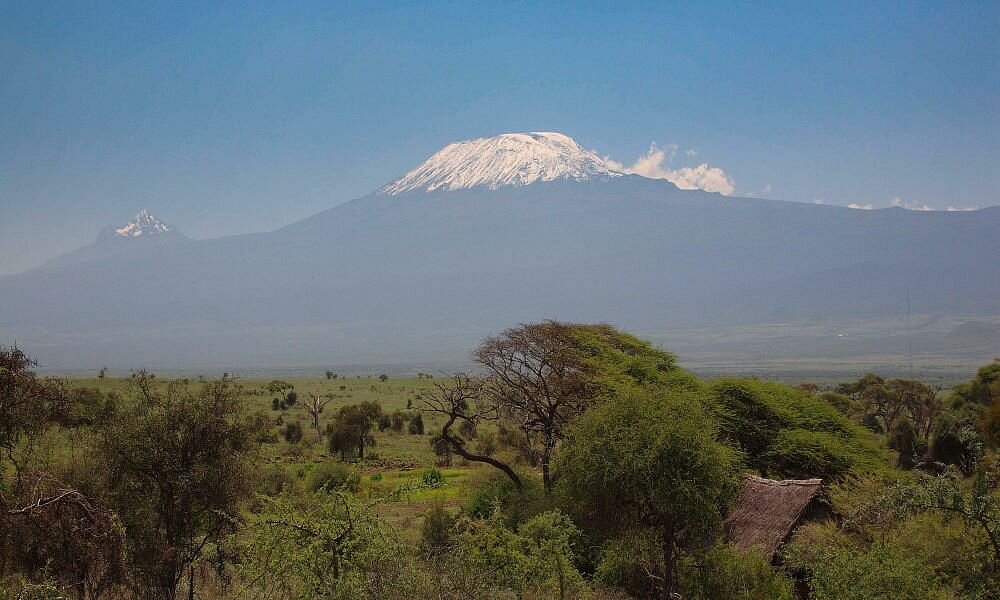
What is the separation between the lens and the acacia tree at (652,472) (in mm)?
16859

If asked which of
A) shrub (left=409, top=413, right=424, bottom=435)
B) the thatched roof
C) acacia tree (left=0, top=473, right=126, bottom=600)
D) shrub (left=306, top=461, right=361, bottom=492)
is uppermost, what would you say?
acacia tree (left=0, top=473, right=126, bottom=600)

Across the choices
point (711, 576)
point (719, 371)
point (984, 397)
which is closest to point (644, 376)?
point (711, 576)

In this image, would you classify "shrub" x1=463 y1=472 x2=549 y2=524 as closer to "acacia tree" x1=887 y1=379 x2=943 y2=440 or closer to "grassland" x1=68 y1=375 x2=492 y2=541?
"grassland" x1=68 y1=375 x2=492 y2=541

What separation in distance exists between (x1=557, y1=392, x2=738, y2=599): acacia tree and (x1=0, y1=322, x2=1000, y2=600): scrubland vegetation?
52 mm

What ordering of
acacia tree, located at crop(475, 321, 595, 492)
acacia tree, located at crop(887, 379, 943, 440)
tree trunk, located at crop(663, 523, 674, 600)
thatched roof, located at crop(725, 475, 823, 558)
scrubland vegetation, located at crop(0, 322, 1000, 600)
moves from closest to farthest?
scrubland vegetation, located at crop(0, 322, 1000, 600) < tree trunk, located at crop(663, 523, 674, 600) < thatched roof, located at crop(725, 475, 823, 558) < acacia tree, located at crop(475, 321, 595, 492) < acacia tree, located at crop(887, 379, 943, 440)

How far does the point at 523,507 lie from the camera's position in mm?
25203

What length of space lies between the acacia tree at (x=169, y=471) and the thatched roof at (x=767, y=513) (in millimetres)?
12283

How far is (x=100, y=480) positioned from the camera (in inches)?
673

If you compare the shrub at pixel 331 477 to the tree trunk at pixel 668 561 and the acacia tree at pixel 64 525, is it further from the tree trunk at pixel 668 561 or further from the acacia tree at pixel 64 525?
the acacia tree at pixel 64 525

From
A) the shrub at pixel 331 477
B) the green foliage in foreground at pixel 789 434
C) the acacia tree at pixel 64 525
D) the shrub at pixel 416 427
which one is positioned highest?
the acacia tree at pixel 64 525

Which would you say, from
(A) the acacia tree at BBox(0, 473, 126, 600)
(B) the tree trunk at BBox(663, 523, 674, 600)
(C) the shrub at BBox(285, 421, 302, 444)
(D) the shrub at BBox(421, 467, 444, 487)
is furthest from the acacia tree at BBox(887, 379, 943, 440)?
(A) the acacia tree at BBox(0, 473, 126, 600)

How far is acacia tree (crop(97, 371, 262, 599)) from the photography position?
1689cm

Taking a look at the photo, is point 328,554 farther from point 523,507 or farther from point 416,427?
point 416,427

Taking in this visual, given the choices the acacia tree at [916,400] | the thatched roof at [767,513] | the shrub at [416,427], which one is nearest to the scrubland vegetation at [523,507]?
the thatched roof at [767,513]
